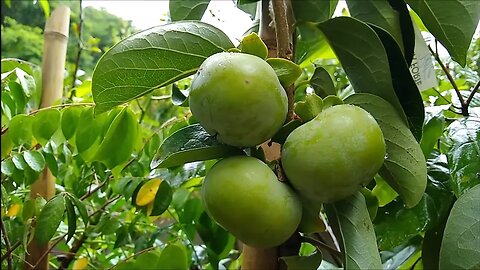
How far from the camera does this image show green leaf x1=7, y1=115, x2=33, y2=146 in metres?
0.61

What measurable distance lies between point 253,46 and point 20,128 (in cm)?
37

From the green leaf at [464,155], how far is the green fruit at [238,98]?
195 mm

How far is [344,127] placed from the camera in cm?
31

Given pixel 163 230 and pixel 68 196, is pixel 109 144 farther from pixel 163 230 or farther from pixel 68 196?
pixel 163 230

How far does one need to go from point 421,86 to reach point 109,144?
0.31 m

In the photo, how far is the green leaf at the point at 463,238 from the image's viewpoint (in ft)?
1.15

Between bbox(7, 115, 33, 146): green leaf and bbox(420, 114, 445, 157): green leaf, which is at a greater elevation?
bbox(420, 114, 445, 157): green leaf

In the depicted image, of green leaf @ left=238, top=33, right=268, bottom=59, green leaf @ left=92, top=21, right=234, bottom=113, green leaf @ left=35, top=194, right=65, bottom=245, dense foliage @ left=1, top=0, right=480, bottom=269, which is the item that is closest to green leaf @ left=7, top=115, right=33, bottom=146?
dense foliage @ left=1, top=0, right=480, bottom=269

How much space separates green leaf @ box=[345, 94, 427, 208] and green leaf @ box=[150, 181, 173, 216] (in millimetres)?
302

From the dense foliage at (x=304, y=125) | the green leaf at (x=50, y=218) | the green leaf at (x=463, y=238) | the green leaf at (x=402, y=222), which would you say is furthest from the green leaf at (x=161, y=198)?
the green leaf at (x=463, y=238)

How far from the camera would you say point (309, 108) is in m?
0.34

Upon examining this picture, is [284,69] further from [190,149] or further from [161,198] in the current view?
[161,198]

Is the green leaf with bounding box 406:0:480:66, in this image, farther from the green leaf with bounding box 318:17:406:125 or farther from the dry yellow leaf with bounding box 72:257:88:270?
the dry yellow leaf with bounding box 72:257:88:270

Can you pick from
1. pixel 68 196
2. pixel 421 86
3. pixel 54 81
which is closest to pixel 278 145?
pixel 421 86
